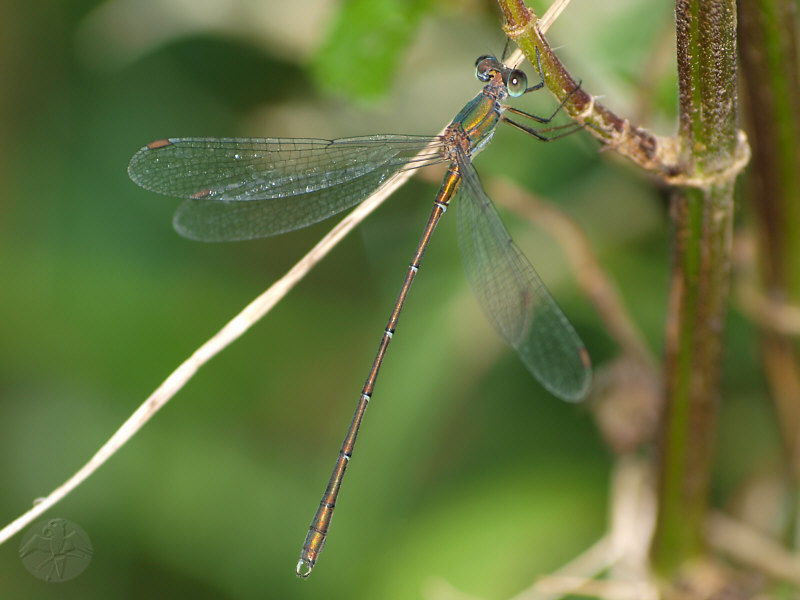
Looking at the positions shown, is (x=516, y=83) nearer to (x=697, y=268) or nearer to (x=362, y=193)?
(x=362, y=193)

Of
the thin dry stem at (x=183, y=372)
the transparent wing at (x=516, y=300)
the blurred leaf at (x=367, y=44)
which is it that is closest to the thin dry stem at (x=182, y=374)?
the thin dry stem at (x=183, y=372)

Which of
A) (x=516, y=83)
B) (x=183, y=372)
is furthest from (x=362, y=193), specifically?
(x=183, y=372)

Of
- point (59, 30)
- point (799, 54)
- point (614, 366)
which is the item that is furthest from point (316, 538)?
point (59, 30)

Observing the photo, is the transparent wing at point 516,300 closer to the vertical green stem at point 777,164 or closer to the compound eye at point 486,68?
the compound eye at point 486,68

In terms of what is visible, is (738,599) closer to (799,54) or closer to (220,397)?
(799,54)

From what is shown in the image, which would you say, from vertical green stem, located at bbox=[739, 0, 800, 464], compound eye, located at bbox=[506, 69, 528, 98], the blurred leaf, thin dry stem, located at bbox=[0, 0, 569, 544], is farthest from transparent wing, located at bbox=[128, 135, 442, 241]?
vertical green stem, located at bbox=[739, 0, 800, 464]

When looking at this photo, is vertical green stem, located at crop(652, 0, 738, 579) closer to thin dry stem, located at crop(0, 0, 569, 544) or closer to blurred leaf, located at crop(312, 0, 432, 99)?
thin dry stem, located at crop(0, 0, 569, 544)
